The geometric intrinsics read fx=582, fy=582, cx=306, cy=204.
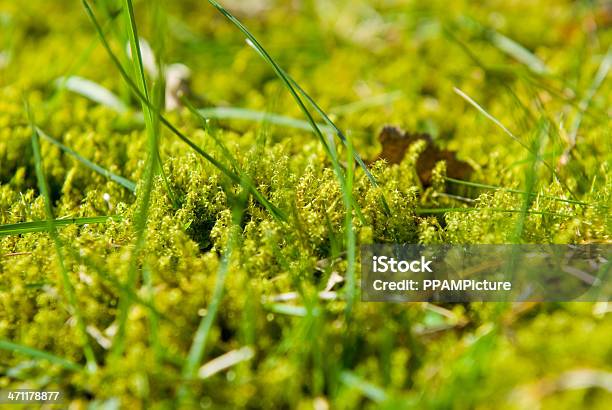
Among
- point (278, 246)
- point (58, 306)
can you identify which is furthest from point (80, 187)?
point (278, 246)

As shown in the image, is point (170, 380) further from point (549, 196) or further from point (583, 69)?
point (583, 69)

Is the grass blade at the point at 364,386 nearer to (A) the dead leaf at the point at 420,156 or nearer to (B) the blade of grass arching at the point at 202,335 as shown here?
(B) the blade of grass arching at the point at 202,335

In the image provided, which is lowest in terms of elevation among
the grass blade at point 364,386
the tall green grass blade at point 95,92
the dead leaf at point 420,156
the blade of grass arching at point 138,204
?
the grass blade at point 364,386

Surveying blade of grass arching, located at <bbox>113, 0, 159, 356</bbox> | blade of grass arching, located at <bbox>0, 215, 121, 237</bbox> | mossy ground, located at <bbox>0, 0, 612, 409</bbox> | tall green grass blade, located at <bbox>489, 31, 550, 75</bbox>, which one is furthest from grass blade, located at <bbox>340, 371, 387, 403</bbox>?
tall green grass blade, located at <bbox>489, 31, 550, 75</bbox>

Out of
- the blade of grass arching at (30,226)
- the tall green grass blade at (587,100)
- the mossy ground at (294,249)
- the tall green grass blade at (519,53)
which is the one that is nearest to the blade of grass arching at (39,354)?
the mossy ground at (294,249)

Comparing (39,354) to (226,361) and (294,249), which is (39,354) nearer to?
(226,361)
